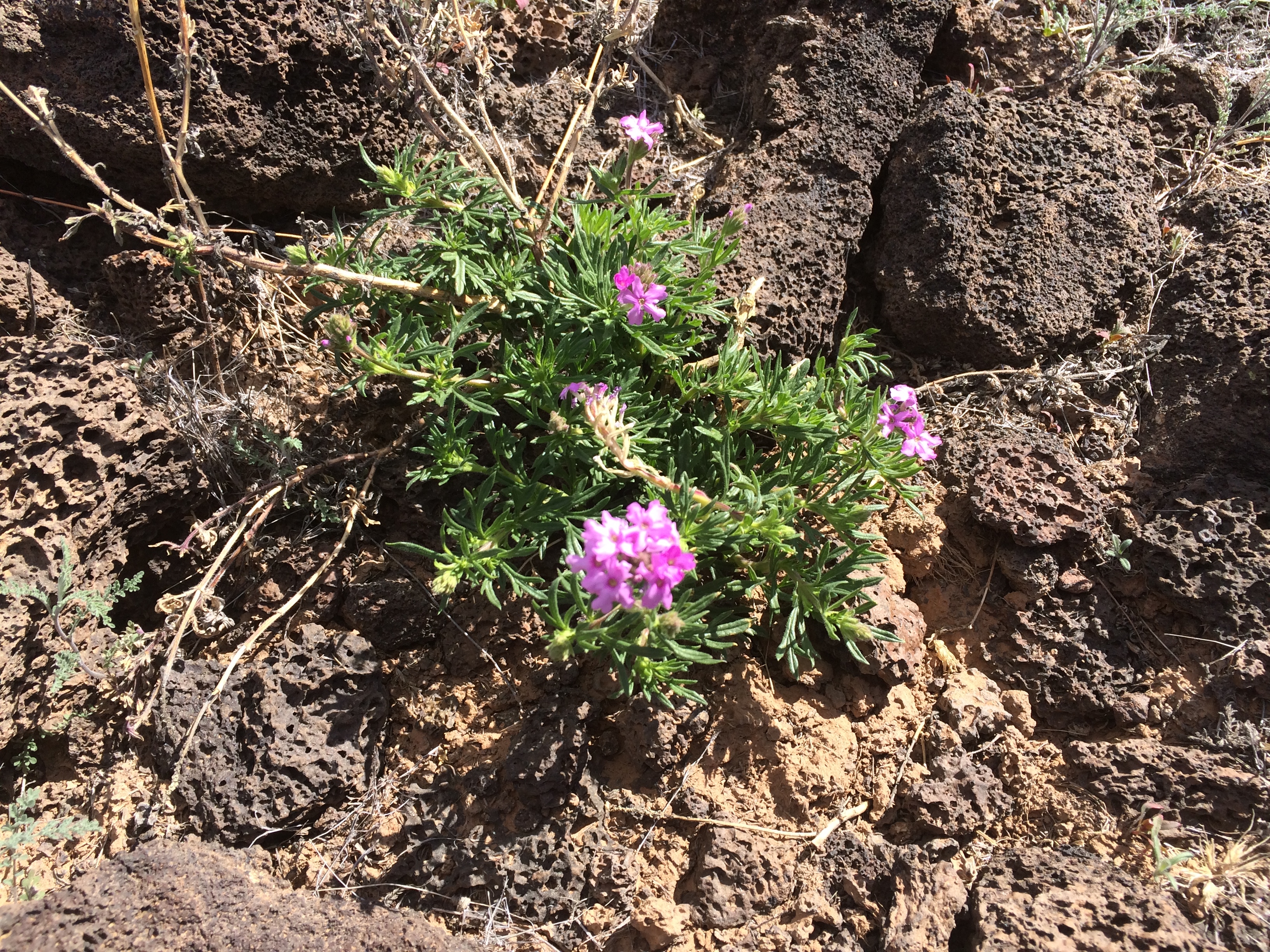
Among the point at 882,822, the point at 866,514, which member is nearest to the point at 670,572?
the point at 866,514

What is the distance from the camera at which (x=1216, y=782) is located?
2602 millimetres

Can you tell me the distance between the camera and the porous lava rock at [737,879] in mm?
2541

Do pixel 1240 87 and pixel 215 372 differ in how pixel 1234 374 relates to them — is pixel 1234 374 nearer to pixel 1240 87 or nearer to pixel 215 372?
pixel 1240 87

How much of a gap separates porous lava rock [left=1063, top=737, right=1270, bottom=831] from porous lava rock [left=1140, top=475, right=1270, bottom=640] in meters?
0.48

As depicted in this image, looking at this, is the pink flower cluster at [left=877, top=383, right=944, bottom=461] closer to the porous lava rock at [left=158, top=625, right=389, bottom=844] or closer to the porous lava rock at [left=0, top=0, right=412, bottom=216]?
the porous lava rock at [left=158, top=625, right=389, bottom=844]

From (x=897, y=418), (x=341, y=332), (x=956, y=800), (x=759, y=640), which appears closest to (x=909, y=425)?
(x=897, y=418)

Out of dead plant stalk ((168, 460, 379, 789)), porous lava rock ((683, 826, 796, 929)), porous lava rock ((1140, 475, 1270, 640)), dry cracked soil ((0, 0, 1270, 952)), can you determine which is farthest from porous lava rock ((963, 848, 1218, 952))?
dead plant stalk ((168, 460, 379, 789))

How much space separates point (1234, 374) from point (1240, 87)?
181cm

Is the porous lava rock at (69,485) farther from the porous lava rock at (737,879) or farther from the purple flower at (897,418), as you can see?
the purple flower at (897,418)

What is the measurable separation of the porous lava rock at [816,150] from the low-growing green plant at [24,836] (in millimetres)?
3036

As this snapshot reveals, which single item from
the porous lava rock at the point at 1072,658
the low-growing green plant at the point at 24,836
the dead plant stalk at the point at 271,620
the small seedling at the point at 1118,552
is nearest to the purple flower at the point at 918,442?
the porous lava rock at the point at 1072,658

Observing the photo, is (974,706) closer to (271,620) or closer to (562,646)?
(562,646)

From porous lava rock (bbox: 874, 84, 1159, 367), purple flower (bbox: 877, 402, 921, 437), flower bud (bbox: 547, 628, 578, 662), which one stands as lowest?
flower bud (bbox: 547, 628, 578, 662)

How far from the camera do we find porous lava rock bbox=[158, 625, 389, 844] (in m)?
2.68
